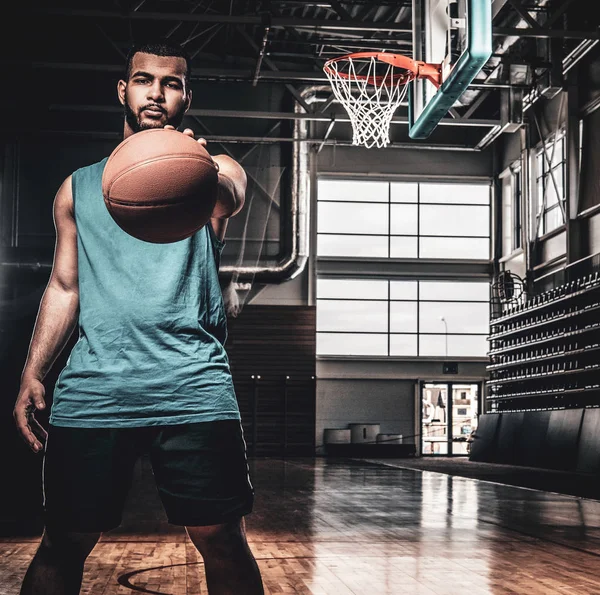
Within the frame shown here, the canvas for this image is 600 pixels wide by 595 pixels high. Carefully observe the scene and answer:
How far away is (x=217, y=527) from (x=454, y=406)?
1837cm

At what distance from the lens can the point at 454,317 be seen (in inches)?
779

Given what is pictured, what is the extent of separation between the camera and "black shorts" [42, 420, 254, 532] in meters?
1.87

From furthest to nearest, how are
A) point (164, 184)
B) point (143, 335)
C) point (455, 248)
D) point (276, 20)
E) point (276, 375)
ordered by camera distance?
1. point (455, 248)
2. point (276, 375)
3. point (276, 20)
4. point (143, 335)
5. point (164, 184)

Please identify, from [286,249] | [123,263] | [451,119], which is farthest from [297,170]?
[123,263]

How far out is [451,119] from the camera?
15883 mm

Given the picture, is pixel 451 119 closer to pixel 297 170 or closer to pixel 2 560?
pixel 297 170

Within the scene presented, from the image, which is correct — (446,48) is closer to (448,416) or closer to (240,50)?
(240,50)

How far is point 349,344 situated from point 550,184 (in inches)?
205

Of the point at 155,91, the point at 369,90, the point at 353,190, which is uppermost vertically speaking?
the point at 369,90

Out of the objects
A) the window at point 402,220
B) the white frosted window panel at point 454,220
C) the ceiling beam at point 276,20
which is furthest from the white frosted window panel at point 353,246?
the ceiling beam at point 276,20

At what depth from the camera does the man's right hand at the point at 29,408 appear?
6.63 ft

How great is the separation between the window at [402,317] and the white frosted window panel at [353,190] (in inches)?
68.2

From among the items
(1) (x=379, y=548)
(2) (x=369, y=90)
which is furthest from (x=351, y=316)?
(1) (x=379, y=548)

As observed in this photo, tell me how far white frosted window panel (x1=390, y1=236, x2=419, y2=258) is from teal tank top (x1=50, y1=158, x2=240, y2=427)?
58.6 ft
